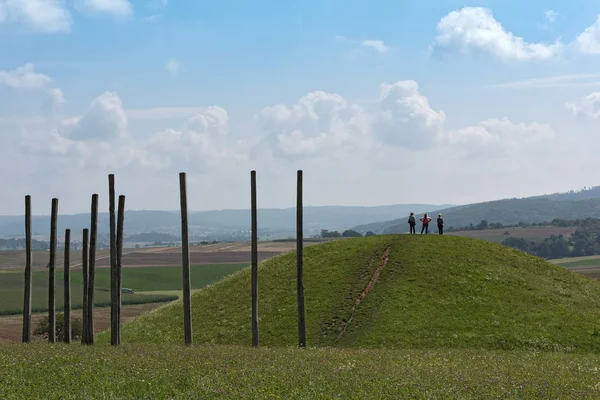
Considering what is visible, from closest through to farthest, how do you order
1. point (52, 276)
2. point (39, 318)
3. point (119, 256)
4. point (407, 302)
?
point (119, 256) → point (52, 276) → point (407, 302) → point (39, 318)

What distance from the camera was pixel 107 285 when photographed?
162375 millimetres

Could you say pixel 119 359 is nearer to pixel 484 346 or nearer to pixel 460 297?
pixel 484 346

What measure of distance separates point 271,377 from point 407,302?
2918 centimetres

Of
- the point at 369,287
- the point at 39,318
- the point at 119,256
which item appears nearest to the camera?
the point at 119,256

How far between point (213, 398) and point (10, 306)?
370 feet

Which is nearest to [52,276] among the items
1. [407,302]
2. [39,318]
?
[407,302]

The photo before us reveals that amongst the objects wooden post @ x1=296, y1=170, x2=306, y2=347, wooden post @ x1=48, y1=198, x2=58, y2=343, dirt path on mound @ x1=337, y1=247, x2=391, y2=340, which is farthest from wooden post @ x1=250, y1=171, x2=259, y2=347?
wooden post @ x1=48, y1=198, x2=58, y2=343

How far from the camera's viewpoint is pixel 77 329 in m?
76.3

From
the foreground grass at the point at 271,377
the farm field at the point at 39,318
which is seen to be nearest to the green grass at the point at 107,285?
the farm field at the point at 39,318

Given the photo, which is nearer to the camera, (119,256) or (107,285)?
(119,256)

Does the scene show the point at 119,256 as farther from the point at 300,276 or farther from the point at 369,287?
the point at 369,287

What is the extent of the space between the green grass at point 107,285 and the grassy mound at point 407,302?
2776 inches

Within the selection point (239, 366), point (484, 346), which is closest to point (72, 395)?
point (239, 366)

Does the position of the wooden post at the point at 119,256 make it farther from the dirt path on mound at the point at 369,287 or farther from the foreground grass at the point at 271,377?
the dirt path on mound at the point at 369,287
